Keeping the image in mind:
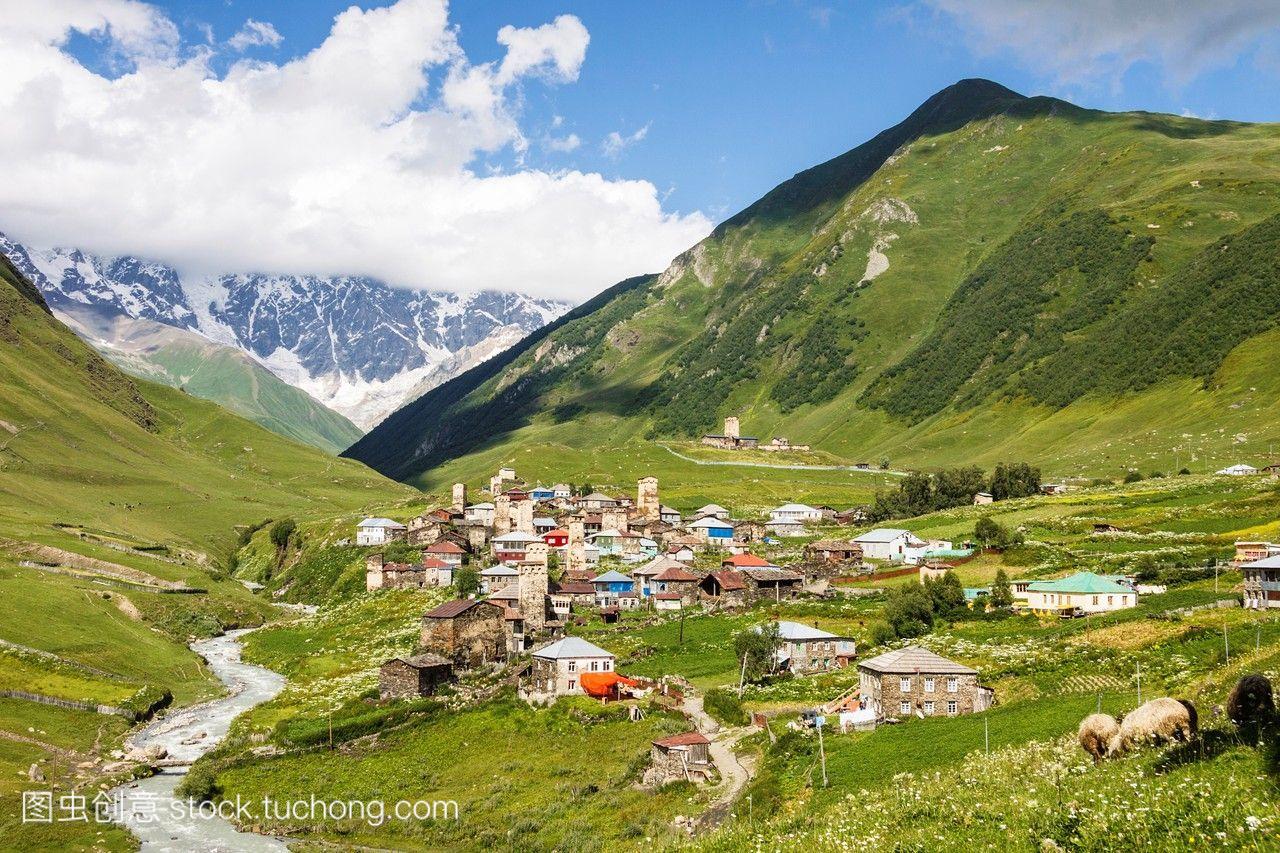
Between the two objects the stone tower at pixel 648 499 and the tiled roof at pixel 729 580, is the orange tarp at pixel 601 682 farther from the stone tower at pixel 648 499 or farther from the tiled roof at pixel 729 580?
the stone tower at pixel 648 499

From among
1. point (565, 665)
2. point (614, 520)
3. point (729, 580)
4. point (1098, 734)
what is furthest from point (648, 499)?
point (1098, 734)

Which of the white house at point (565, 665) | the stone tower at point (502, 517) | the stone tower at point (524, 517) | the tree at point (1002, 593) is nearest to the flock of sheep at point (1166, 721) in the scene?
the white house at point (565, 665)

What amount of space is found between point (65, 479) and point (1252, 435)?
20467 cm

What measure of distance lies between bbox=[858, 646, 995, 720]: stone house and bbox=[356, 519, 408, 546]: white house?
10638 cm

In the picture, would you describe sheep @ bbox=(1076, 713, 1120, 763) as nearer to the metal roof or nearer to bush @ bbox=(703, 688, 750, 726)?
bush @ bbox=(703, 688, 750, 726)

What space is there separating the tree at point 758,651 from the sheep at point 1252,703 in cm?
5022

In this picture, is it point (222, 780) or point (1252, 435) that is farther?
point (1252, 435)

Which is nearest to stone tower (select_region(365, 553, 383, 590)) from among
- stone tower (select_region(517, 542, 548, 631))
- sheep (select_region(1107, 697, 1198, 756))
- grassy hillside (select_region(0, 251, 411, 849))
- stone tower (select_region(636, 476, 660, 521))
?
grassy hillside (select_region(0, 251, 411, 849))

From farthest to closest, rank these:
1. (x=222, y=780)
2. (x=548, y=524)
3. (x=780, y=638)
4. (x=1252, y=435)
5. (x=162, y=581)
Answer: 1. (x=1252, y=435)
2. (x=548, y=524)
3. (x=162, y=581)
4. (x=780, y=638)
5. (x=222, y=780)

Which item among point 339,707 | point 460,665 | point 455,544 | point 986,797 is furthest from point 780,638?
point 455,544

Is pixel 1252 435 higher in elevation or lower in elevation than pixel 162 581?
higher

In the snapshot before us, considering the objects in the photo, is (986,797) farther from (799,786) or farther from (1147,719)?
(799,786)

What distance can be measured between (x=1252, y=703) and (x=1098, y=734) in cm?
465

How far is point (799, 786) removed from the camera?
43.9m
